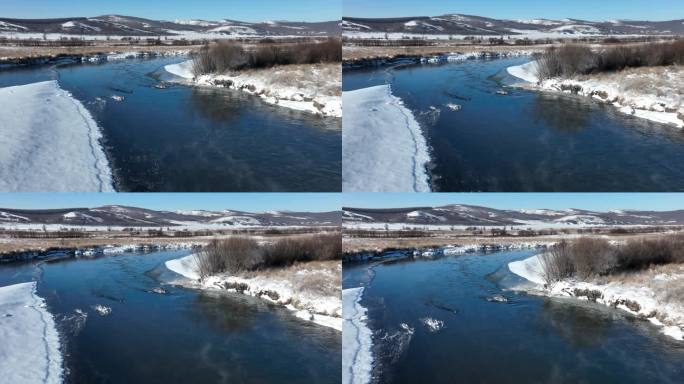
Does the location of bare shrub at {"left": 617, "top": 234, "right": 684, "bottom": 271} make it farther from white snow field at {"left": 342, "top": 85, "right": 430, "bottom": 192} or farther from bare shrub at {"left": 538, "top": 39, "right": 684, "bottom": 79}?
white snow field at {"left": 342, "top": 85, "right": 430, "bottom": 192}

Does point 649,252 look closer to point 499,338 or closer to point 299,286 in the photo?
point 499,338

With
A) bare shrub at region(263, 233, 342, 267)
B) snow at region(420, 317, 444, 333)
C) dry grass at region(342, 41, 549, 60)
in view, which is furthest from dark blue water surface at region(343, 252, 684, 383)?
dry grass at region(342, 41, 549, 60)

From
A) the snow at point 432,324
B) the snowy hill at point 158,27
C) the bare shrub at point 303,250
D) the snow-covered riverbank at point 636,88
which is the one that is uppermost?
the snowy hill at point 158,27

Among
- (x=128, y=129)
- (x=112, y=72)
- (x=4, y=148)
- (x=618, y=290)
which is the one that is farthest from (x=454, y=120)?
(x=112, y=72)

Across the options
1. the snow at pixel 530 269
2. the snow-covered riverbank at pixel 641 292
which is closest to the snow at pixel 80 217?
the snow-covered riverbank at pixel 641 292

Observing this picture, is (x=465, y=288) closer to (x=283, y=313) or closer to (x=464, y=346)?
(x=464, y=346)

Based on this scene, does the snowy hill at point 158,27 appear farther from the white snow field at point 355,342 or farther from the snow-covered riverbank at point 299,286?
the white snow field at point 355,342
